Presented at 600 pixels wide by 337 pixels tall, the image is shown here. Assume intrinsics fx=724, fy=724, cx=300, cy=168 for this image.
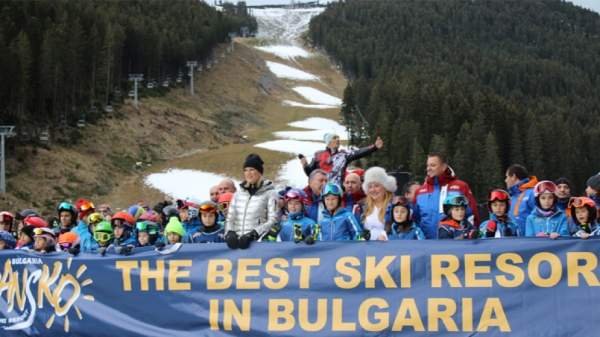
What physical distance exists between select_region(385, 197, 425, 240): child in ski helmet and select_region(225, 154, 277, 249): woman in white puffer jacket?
4.29 ft

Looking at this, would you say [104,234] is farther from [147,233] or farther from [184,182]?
[184,182]

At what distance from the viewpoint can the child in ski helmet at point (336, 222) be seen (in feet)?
25.6

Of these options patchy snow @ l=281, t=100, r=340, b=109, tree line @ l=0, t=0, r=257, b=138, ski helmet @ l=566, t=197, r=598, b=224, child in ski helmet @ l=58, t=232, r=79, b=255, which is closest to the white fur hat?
ski helmet @ l=566, t=197, r=598, b=224

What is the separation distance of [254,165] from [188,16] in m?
106

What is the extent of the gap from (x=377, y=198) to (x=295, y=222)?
96cm

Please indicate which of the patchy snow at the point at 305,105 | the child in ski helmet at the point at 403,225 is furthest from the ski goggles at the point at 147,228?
the patchy snow at the point at 305,105

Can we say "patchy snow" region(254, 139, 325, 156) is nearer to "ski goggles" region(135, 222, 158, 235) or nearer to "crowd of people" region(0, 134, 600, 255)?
"crowd of people" region(0, 134, 600, 255)

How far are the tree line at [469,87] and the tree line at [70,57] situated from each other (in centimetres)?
2247

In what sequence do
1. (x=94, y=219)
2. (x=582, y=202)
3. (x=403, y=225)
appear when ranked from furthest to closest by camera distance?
(x=94, y=219), (x=403, y=225), (x=582, y=202)

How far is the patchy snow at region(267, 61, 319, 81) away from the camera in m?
123

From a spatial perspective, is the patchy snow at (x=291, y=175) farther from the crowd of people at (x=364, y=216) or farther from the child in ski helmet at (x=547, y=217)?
the child in ski helmet at (x=547, y=217)

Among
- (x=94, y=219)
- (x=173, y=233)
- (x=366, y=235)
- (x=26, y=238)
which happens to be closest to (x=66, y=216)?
(x=94, y=219)

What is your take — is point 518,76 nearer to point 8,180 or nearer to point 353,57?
point 353,57

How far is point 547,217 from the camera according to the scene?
7.82m
